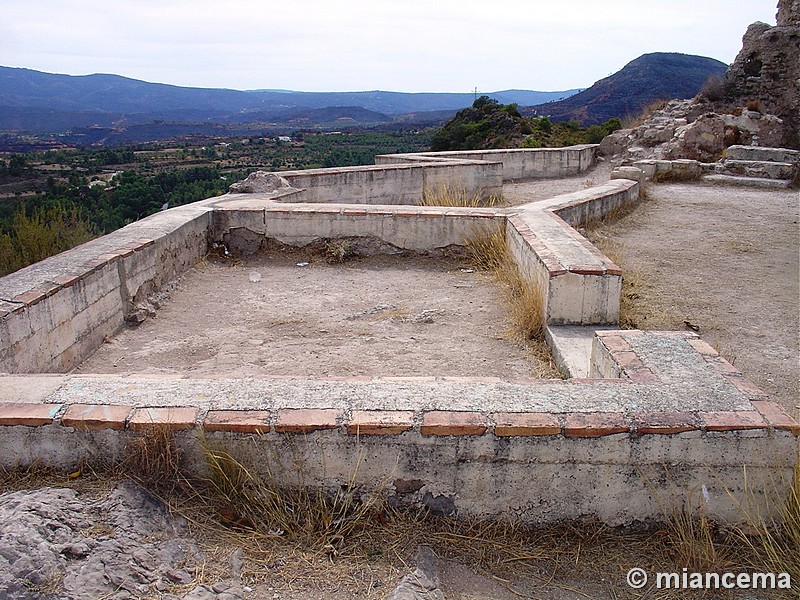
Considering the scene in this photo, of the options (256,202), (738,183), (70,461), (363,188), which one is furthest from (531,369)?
(738,183)

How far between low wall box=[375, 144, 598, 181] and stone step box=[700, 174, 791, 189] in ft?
8.94

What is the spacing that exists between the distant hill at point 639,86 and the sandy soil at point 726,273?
166 feet

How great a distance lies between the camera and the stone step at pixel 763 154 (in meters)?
12.2

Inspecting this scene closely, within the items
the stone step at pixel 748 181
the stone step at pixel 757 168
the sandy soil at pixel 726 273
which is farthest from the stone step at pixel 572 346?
the stone step at pixel 757 168

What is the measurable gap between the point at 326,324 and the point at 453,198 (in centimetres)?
456

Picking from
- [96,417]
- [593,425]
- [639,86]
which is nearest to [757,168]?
[593,425]

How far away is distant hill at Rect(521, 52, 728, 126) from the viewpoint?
61547 millimetres

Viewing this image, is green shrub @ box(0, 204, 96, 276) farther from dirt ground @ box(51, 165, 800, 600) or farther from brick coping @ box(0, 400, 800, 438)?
brick coping @ box(0, 400, 800, 438)

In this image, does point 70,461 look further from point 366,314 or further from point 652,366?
point 366,314

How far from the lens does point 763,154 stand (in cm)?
1228

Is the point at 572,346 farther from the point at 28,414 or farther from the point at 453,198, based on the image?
the point at 453,198

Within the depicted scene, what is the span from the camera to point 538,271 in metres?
4.84

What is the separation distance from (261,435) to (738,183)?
37.6 ft

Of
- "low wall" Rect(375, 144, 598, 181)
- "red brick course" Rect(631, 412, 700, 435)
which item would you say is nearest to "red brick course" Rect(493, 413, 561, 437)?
"red brick course" Rect(631, 412, 700, 435)
